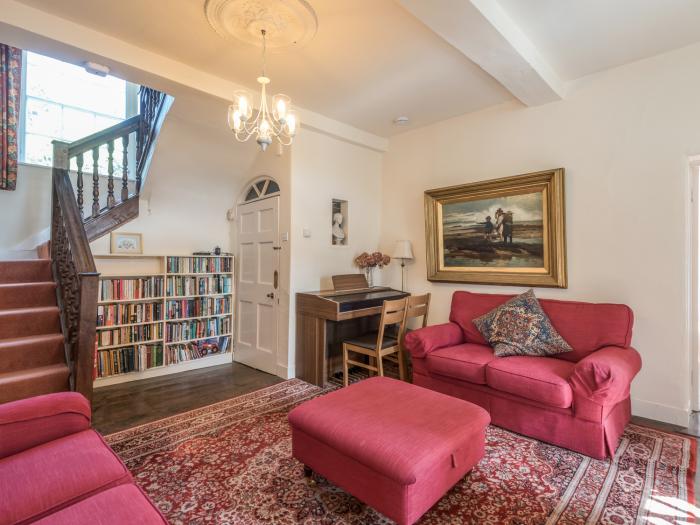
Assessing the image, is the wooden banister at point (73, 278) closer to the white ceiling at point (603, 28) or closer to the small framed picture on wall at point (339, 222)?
the small framed picture on wall at point (339, 222)

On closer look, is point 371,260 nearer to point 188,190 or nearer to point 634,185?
point 188,190

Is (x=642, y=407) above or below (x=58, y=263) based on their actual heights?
below

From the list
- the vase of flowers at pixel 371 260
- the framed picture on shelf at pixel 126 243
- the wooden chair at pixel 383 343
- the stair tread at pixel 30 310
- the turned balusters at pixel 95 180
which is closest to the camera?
the stair tread at pixel 30 310

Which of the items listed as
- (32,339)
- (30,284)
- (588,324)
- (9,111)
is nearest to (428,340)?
(588,324)

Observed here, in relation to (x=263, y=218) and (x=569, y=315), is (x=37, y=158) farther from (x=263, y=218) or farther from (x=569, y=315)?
(x=569, y=315)

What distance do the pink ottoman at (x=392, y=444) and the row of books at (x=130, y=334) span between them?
2.53 metres

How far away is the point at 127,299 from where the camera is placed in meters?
3.67

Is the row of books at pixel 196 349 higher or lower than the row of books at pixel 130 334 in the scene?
lower

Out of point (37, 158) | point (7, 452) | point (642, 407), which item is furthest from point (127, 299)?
point (642, 407)

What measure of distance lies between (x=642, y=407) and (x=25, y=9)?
199 inches

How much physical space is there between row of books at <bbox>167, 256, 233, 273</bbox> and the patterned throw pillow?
2.98 m

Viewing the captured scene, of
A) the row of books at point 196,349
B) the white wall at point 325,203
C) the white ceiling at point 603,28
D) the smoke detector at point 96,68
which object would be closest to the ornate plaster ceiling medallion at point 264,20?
the smoke detector at point 96,68

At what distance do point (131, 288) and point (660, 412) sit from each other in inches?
188

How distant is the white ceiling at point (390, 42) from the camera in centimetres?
221
